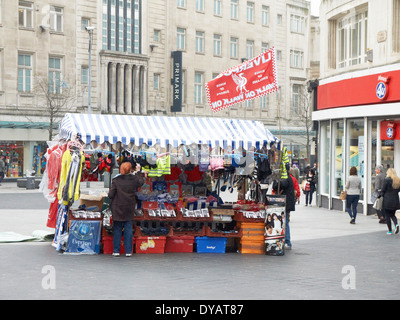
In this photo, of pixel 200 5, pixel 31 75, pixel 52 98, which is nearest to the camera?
pixel 52 98

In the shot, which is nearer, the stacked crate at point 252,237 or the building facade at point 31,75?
the stacked crate at point 252,237

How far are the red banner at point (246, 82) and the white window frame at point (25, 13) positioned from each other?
32968mm

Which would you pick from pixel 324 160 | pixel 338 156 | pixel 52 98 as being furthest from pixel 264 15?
pixel 338 156

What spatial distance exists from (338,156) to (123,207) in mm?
13557

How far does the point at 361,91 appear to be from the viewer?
22.4 m

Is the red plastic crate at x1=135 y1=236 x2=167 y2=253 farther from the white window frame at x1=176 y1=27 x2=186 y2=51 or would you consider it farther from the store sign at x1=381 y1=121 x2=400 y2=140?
the white window frame at x1=176 y1=27 x2=186 y2=51

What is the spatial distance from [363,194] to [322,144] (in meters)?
4.13

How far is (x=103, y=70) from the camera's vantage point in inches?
1927

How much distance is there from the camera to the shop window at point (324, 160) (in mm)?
25812

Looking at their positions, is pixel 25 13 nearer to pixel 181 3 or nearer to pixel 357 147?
pixel 181 3

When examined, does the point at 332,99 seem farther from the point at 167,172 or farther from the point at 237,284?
the point at 237,284

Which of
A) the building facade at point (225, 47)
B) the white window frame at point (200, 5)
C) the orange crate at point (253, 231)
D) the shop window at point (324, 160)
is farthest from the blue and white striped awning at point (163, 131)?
the white window frame at point (200, 5)

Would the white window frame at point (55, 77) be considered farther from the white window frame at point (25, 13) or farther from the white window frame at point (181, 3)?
the white window frame at point (181, 3)

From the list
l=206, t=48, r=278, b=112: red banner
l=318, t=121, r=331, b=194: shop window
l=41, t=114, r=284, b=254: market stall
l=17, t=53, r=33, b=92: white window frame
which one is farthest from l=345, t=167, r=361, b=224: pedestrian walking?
l=17, t=53, r=33, b=92: white window frame
